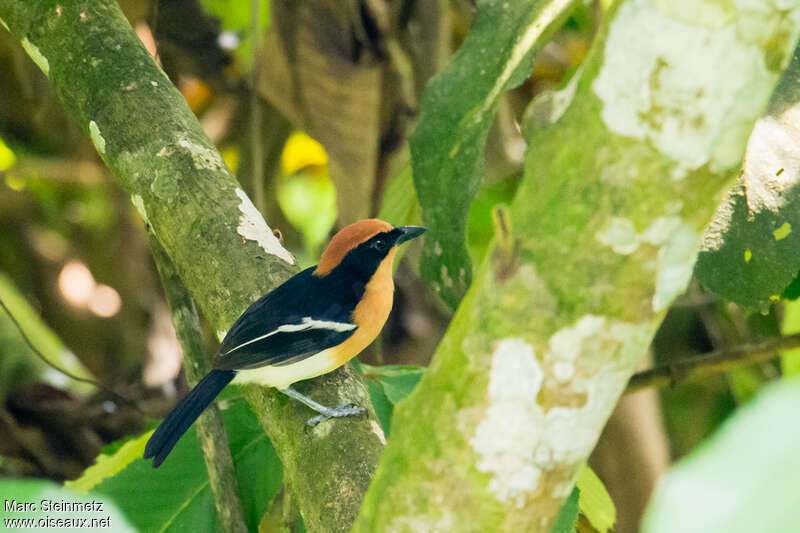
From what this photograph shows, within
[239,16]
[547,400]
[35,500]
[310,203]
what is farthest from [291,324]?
[310,203]

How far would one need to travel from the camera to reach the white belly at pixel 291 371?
2.03 meters

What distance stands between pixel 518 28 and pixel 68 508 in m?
1.58

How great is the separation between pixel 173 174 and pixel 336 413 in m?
0.79

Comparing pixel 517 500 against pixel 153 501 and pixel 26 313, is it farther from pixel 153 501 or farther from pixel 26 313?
pixel 26 313

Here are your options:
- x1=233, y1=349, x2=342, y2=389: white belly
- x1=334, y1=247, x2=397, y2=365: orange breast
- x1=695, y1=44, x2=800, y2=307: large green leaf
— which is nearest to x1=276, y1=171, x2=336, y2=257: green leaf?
x1=334, y1=247, x2=397, y2=365: orange breast

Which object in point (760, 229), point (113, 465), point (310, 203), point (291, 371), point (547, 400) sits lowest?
point (310, 203)

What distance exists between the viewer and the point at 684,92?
3.33ft

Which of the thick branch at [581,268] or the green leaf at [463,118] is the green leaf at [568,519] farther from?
the green leaf at [463,118]

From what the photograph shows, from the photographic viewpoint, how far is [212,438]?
2.01 meters

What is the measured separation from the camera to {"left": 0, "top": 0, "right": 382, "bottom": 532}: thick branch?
1.94m

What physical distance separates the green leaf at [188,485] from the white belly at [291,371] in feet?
0.51

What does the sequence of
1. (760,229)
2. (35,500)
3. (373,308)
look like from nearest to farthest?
(35,500) → (760,229) → (373,308)

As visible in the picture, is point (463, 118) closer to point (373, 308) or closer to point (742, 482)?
point (373, 308)

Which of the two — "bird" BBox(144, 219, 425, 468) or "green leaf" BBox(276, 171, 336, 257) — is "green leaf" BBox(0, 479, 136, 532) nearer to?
"bird" BBox(144, 219, 425, 468)
